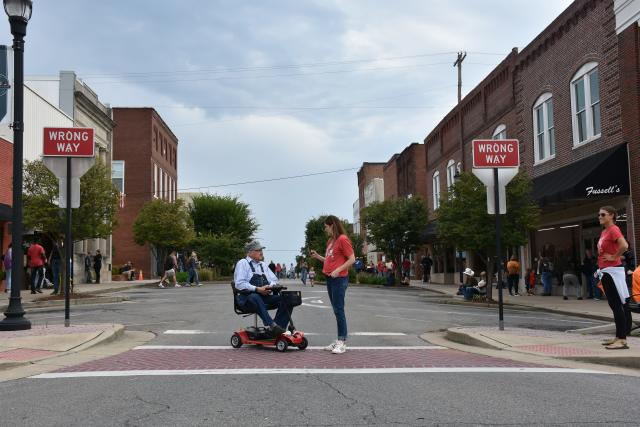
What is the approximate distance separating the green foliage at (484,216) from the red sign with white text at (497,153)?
377 inches

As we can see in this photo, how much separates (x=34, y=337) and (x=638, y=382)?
27.1ft

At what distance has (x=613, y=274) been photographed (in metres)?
8.59

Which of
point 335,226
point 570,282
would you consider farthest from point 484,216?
point 335,226

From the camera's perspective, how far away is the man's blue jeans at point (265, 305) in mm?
9172

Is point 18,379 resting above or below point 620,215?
below

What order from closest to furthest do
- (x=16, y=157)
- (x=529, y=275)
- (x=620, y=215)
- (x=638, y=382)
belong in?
(x=638, y=382)
(x=16, y=157)
(x=620, y=215)
(x=529, y=275)

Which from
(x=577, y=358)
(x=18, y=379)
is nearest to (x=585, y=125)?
(x=577, y=358)

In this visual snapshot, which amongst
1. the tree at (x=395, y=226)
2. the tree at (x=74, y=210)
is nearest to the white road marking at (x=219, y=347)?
the tree at (x=74, y=210)

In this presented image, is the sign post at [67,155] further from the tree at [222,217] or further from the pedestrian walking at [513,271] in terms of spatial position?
the tree at [222,217]

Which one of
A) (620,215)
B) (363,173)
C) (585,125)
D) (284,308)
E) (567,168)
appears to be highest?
(363,173)

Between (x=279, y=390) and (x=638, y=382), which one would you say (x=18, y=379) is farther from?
(x=638, y=382)

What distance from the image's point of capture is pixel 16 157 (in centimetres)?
1176

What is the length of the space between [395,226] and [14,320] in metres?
28.3

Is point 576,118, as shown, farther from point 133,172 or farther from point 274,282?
point 133,172
